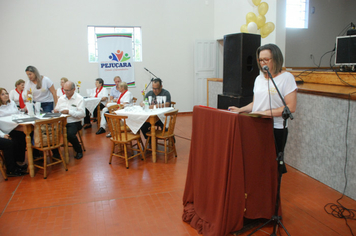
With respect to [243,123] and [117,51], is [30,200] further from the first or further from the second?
[117,51]

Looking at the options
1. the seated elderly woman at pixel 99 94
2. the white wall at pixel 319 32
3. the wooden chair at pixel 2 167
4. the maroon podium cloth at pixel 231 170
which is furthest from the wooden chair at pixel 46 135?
the white wall at pixel 319 32

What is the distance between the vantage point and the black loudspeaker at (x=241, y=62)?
4.10 meters

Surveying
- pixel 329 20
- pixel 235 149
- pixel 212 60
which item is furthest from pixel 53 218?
pixel 329 20

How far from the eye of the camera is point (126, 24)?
336 inches

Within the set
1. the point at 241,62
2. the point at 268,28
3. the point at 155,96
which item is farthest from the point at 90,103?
the point at 268,28

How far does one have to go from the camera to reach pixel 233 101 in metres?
4.22

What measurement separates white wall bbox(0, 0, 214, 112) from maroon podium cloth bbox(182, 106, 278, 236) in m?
6.70

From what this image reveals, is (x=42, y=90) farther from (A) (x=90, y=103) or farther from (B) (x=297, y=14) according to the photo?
(B) (x=297, y=14)

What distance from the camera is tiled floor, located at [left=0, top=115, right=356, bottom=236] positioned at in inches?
108

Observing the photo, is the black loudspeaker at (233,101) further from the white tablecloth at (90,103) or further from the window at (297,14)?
the window at (297,14)

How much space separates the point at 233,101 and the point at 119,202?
225 cm

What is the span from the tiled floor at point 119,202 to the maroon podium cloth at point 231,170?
354 mm

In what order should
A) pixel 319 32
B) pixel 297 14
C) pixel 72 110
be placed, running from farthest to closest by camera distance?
1. pixel 319 32
2. pixel 297 14
3. pixel 72 110

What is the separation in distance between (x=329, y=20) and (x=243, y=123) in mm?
7481
